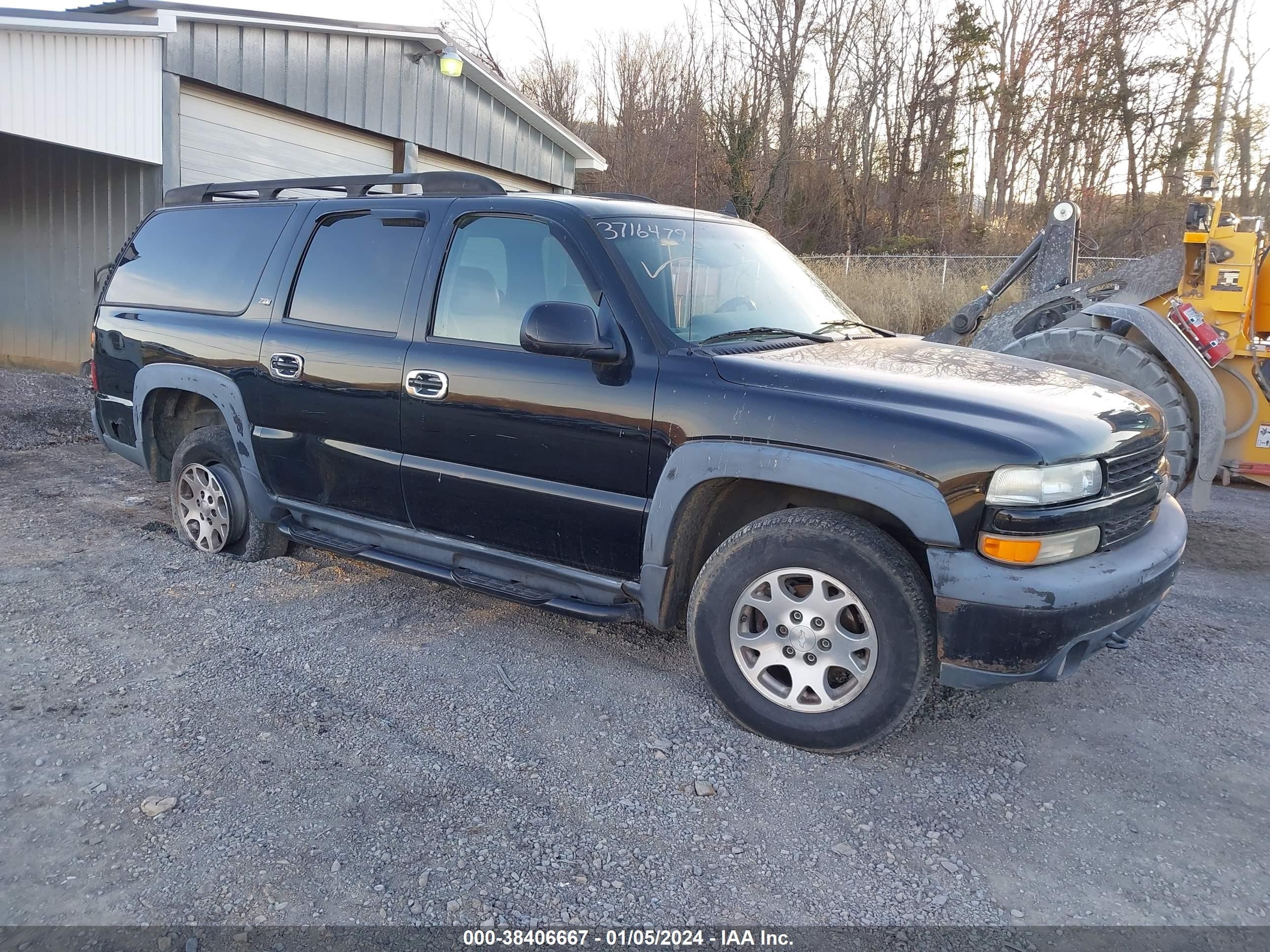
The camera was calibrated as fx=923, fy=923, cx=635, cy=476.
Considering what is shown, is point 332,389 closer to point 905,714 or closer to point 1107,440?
point 905,714

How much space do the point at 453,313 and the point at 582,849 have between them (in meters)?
2.32

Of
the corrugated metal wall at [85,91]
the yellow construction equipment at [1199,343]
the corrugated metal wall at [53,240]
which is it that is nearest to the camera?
the yellow construction equipment at [1199,343]

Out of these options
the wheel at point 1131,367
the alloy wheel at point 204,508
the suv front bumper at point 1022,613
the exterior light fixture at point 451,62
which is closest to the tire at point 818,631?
the suv front bumper at point 1022,613

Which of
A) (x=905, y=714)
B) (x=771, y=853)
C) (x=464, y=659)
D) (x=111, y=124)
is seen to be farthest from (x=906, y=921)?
(x=111, y=124)

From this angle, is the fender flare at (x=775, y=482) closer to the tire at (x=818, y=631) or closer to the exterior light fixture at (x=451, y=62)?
the tire at (x=818, y=631)

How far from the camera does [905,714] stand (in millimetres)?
3117

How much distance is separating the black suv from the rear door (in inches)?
0.6

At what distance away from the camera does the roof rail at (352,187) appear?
4.23 meters

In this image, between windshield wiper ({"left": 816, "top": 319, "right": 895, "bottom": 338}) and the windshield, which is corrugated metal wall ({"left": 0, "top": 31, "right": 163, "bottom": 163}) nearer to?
the windshield

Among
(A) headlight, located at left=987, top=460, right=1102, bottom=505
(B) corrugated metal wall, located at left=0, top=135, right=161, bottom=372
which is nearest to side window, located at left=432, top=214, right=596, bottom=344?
(A) headlight, located at left=987, top=460, right=1102, bottom=505

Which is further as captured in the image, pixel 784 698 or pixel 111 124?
pixel 111 124

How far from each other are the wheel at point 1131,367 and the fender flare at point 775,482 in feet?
10.4

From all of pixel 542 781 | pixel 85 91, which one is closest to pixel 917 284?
pixel 85 91

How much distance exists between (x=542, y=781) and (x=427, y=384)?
5.84 ft
